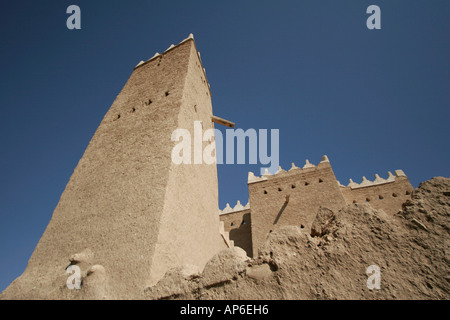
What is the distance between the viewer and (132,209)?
3.33 meters

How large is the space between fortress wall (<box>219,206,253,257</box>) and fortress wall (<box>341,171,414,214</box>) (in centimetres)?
466

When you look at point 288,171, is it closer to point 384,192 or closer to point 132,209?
point 384,192

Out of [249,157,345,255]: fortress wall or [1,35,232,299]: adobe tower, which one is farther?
[249,157,345,255]: fortress wall

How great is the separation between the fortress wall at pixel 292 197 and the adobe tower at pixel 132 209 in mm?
4256

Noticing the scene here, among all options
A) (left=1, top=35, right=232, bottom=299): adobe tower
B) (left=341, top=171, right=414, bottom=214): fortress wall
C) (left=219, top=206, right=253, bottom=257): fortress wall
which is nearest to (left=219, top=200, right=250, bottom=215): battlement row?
(left=219, top=206, right=253, bottom=257): fortress wall

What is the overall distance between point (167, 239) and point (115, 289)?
745 mm

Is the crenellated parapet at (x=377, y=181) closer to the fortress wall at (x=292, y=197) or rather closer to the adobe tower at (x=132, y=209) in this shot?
the fortress wall at (x=292, y=197)

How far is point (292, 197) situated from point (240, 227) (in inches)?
128

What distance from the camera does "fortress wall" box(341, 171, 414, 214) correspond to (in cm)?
1052

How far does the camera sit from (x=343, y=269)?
77.0 inches

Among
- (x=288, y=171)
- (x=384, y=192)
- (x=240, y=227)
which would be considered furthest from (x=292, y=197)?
(x=384, y=192)

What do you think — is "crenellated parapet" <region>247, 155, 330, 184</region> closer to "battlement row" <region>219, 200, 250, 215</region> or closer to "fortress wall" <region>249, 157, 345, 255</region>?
"fortress wall" <region>249, 157, 345, 255</region>
